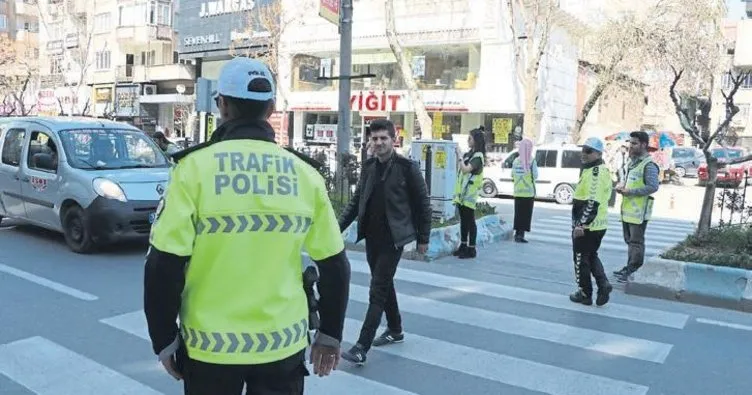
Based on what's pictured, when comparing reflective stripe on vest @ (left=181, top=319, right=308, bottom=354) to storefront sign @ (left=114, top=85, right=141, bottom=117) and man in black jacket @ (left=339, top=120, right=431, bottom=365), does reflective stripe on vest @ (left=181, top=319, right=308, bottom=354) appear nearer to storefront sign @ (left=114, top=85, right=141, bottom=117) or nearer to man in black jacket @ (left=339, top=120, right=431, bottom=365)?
man in black jacket @ (left=339, top=120, right=431, bottom=365)

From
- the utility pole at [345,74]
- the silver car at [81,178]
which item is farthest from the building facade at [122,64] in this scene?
the silver car at [81,178]

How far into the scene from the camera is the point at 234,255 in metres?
2.19

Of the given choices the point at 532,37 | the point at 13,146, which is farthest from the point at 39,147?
the point at 532,37

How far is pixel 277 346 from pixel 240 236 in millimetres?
405

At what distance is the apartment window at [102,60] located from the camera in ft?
163

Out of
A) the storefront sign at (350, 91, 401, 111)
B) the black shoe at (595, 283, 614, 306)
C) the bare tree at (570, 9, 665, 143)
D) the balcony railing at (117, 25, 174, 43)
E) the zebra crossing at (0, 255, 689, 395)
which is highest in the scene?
the balcony railing at (117, 25, 174, 43)

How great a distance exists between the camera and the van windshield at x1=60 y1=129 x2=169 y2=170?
8.99m

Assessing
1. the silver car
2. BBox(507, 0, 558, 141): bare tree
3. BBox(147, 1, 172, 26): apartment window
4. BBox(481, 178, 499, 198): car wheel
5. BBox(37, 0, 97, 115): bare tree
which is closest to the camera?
the silver car

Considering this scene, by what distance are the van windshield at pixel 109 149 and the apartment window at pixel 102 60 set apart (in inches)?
1738

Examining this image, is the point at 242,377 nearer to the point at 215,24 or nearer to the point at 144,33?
the point at 215,24

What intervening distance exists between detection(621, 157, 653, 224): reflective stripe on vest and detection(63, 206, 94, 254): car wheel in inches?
263

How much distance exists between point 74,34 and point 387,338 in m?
53.0

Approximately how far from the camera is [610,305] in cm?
679

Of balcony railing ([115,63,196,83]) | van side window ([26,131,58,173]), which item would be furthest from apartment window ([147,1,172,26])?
van side window ([26,131,58,173])
